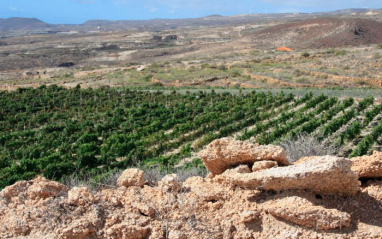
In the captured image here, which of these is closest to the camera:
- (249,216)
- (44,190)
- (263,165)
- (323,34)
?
(249,216)

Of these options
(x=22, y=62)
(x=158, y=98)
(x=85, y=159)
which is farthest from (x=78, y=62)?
(x=85, y=159)

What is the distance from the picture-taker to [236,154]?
21.8 feet

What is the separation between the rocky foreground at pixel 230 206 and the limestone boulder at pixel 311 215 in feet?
0.04

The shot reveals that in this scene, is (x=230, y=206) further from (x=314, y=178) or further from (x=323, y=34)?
(x=323, y=34)

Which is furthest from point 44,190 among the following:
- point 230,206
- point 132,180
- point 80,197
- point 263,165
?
point 263,165

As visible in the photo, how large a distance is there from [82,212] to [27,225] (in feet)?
2.68

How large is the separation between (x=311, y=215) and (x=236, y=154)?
5.92 feet

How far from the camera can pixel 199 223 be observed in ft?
18.8

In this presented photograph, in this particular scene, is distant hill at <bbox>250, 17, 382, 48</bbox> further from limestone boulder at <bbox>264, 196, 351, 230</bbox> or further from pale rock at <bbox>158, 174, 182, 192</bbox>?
limestone boulder at <bbox>264, 196, 351, 230</bbox>

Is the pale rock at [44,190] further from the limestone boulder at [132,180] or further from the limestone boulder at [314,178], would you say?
the limestone boulder at [314,178]

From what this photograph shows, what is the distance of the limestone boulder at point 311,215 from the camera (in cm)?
519

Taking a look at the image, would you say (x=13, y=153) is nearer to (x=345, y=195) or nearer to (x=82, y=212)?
(x=82, y=212)

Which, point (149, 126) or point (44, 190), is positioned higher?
point (44, 190)

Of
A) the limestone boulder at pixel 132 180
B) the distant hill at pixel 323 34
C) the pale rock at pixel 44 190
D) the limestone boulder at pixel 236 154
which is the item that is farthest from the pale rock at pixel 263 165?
the distant hill at pixel 323 34
